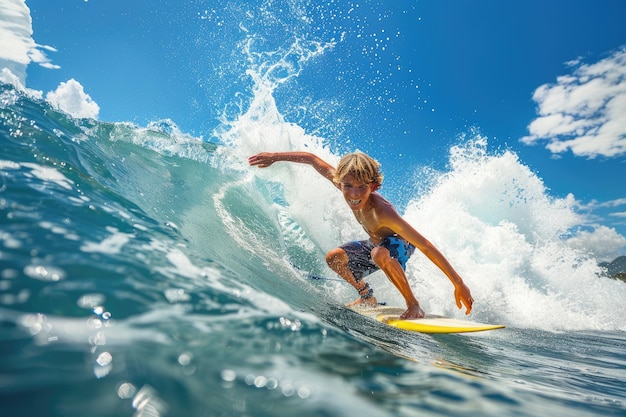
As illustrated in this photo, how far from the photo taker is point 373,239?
200 inches

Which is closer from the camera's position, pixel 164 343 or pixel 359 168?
pixel 164 343

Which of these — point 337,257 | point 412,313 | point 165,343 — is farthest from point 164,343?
point 337,257

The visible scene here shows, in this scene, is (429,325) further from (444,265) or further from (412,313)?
(444,265)

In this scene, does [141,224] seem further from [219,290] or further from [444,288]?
[444,288]

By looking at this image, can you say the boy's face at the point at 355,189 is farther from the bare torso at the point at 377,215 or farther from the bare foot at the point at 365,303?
the bare foot at the point at 365,303

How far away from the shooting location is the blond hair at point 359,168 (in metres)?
4.12

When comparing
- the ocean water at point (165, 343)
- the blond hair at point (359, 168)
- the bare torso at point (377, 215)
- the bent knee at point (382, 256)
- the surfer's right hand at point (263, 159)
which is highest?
the surfer's right hand at point (263, 159)

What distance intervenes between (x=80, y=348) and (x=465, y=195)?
14.5 metres

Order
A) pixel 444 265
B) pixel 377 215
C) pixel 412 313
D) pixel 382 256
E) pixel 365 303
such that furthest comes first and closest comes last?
1. pixel 365 303
2. pixel 377 215
3. pixel 382 256
4. pixel 412 313
5. pixel 444 265

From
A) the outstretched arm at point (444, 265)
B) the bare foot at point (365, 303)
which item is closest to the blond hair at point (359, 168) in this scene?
the outstretched arm at point (444, 265)

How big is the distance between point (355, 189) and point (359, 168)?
245 millimetres

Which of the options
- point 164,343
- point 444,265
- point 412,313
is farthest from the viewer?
point 412,313

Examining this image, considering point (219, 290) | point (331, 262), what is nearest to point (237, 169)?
point (331, 262)

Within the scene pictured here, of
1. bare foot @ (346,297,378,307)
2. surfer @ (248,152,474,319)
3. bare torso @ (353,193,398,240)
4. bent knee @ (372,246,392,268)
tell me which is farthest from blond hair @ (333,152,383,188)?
bare foot @ (346,297,378,307)
